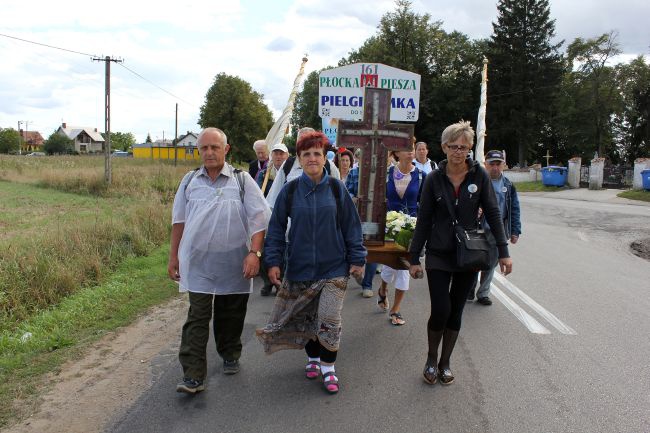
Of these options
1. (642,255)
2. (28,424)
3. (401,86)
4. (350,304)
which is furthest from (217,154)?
(642,255)

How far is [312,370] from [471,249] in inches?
61.5

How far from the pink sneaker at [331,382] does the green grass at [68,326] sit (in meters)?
2.05

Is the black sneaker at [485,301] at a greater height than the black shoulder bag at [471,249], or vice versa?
the black shoulder bag at [471,249]

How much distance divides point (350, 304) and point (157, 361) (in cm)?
248

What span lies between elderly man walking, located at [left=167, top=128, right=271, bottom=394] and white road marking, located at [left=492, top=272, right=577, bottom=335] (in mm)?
3321

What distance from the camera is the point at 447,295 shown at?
3.89m

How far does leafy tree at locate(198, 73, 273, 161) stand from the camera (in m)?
54.9

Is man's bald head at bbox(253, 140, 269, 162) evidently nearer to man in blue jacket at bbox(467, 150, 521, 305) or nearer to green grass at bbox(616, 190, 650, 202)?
man in blue jacket at bbox(467, 150, 521, 305)

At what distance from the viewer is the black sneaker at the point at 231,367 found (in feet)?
13.8

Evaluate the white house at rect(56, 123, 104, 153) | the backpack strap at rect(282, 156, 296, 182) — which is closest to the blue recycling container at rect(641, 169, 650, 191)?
the backpack strap at rect(282, 156, 296, 182)

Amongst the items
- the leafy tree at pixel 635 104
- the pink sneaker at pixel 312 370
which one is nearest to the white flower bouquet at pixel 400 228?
the pink sneaker at pixel 312 370

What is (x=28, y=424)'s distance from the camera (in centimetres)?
334

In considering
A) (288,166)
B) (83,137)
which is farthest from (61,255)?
(83,137)

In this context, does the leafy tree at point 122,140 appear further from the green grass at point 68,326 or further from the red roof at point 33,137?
the green grass at point 68,326
